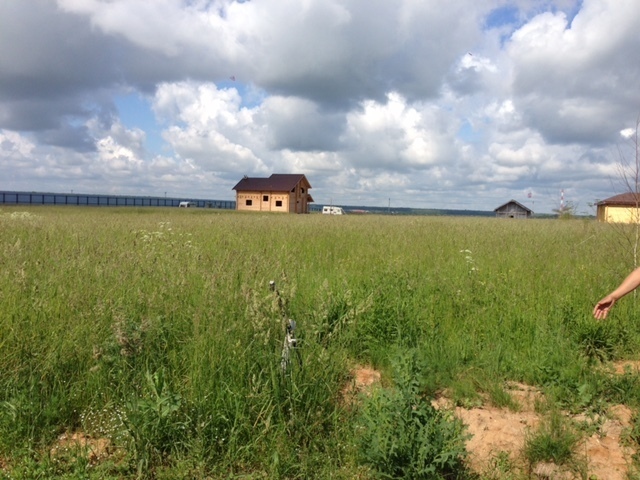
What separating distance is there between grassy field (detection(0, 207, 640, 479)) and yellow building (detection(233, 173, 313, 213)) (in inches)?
1651

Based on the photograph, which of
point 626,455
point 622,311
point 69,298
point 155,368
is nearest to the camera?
point 626,455

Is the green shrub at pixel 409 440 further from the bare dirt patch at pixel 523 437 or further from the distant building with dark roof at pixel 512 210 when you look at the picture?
the distant building with dark roof at pixel 512 210

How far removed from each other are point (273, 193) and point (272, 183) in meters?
1.88

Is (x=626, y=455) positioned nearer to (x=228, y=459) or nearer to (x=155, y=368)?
(x=228, y=459)

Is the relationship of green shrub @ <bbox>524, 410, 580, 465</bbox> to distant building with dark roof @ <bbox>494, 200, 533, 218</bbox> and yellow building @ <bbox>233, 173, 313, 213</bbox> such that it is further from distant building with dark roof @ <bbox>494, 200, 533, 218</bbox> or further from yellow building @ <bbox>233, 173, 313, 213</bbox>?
distant building with dark roof @ <bbox>494, 200, 533, 218</bbox>

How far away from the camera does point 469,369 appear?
3.63 m

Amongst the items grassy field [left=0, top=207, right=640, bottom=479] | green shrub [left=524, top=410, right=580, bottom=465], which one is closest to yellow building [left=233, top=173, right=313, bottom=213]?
grassy field [left=0, top=207, right=640, bottom=479]

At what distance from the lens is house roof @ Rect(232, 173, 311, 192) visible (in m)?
47.9

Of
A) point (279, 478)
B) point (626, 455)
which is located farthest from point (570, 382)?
point (279, 478)

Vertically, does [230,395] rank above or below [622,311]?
below

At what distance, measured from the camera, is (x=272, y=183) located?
1938 inches

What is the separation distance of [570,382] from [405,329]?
1.46 m

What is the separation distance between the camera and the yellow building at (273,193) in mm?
47438

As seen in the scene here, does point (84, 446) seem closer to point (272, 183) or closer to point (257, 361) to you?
point (257, 361)
